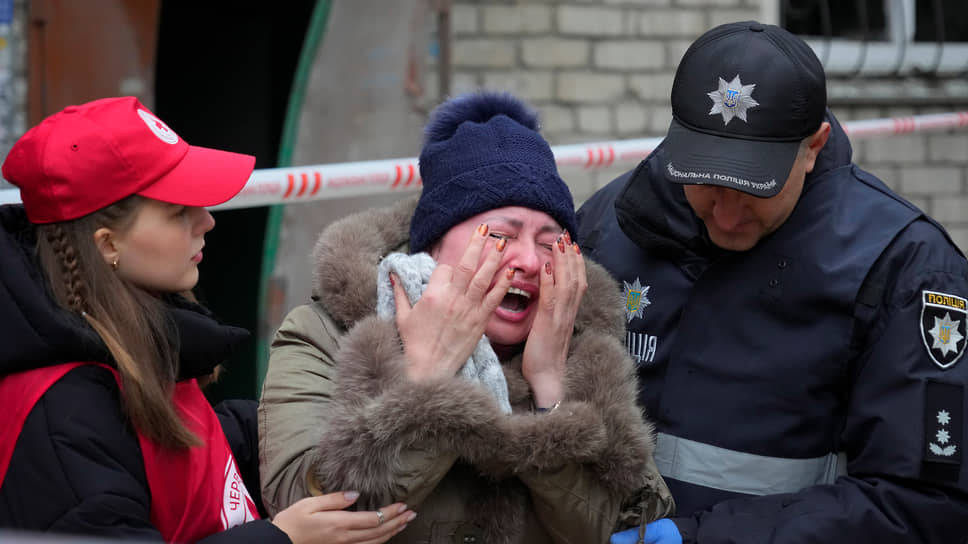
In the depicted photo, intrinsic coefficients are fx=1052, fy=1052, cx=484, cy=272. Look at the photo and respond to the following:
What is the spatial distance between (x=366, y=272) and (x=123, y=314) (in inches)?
19.8

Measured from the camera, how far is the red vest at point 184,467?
1.52 m

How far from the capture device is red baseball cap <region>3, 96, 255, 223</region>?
164cm

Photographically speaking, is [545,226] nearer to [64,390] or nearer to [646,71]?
[64,390]

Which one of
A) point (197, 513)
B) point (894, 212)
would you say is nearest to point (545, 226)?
point (894, 212)

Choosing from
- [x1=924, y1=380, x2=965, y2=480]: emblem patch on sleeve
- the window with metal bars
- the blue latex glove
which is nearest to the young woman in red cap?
the blue latex glove

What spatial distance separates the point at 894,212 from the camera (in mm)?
1958

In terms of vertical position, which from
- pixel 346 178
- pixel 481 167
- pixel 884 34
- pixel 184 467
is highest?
pixel 884 34

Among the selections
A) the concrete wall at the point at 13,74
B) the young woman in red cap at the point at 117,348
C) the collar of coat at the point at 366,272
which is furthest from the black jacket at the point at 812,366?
the concrete wall at the point at 13,74

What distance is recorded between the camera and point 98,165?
165 cm

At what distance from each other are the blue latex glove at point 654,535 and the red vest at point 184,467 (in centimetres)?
66

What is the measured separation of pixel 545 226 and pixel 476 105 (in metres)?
0.32

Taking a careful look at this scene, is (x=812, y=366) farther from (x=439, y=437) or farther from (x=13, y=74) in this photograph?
(x=13, y=74)

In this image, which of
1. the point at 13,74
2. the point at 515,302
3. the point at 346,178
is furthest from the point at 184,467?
the point at 13,74

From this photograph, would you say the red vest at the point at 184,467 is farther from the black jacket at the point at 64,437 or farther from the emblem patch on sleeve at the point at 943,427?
the emblem patch on sleeve at the point at 943,427
